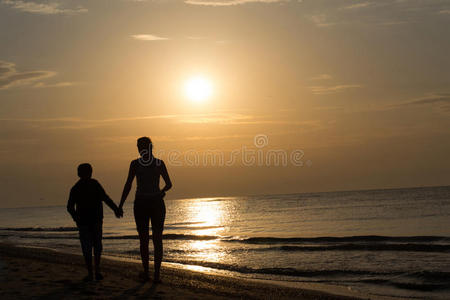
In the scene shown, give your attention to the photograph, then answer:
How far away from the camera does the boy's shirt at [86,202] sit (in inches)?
313

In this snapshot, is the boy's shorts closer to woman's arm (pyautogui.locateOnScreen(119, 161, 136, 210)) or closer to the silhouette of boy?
the silhouette of boy

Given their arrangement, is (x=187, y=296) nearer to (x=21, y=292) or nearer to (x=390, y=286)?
(x=21, y=292)

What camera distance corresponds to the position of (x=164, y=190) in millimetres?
8086

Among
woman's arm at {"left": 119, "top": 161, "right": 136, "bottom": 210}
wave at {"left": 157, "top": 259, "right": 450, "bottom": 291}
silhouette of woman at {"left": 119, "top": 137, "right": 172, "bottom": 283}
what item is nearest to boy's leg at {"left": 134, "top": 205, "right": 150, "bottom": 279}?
silhouette of woman at {"left": 119, "top": 137, "right": 172, "bottom": 283}

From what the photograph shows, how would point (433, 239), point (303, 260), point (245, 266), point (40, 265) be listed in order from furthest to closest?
point (433, 239), point (303, 260), point (245, 266), point (40, 265)

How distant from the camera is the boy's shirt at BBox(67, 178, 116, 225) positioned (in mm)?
7953

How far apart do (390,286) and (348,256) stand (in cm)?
705

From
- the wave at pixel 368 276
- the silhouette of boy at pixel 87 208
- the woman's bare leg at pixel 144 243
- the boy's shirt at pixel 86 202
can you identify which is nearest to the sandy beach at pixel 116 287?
the woman's bare leg at pixel 144 243

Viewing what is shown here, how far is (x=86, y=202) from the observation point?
314 inches

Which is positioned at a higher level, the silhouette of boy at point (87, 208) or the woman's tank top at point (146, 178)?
Answer: the woman's tank top at point (146, 178)

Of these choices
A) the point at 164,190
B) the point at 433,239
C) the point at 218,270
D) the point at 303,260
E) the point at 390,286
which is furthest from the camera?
the point at 433,239

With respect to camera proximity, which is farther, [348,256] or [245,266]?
[348,256]

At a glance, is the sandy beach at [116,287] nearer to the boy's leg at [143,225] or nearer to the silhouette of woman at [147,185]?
the boy's leg at [143,225]

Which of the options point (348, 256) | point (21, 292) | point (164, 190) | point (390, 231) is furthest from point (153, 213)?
point (390, 231)
